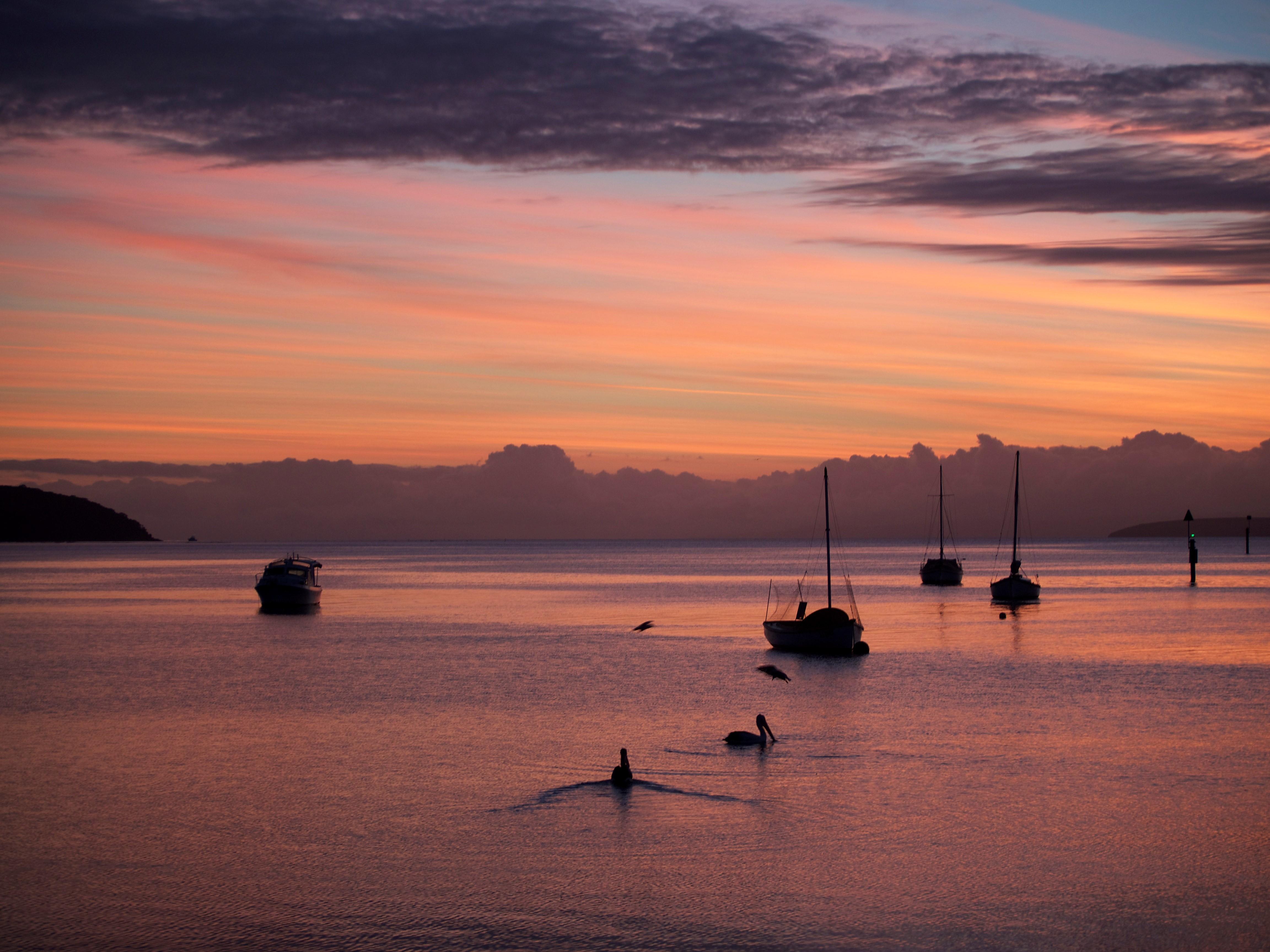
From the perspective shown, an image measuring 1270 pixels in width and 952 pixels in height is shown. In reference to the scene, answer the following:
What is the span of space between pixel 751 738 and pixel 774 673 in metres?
16.9

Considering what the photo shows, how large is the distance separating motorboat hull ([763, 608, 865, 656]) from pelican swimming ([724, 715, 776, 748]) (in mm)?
24134

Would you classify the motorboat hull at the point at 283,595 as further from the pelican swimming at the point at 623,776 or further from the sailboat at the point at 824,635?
the pelican swimming at the point at 623,776

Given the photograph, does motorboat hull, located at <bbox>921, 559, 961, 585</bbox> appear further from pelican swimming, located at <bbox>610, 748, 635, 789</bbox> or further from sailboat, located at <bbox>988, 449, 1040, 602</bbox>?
pelican swimming, located at <bbox>610, 748, 635, 789</bbox>

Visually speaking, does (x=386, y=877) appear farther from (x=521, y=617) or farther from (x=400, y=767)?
(x=521, y=617)

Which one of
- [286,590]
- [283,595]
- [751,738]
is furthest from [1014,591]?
[751,738]

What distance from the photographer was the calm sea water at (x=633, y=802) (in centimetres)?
1592

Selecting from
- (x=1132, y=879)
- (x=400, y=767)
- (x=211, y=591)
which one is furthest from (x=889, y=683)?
(x=211, y=591)

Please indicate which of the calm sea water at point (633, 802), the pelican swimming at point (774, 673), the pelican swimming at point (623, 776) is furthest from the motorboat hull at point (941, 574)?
the pelican swimming at point (623, 776)

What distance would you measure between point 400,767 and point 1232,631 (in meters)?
54.7

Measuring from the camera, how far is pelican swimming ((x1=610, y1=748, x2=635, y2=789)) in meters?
23.6

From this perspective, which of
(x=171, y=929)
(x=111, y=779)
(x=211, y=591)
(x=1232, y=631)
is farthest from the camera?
(x=211, y=591)

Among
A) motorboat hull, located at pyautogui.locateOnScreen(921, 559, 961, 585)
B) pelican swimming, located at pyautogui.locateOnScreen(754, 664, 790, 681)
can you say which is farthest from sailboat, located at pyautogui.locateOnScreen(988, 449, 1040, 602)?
pelican swimming, located at pyautogui.locateOnScreen(754, 664, 790, 681)

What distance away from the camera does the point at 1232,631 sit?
208 feet

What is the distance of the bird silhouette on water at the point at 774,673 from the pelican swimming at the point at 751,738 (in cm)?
1419
